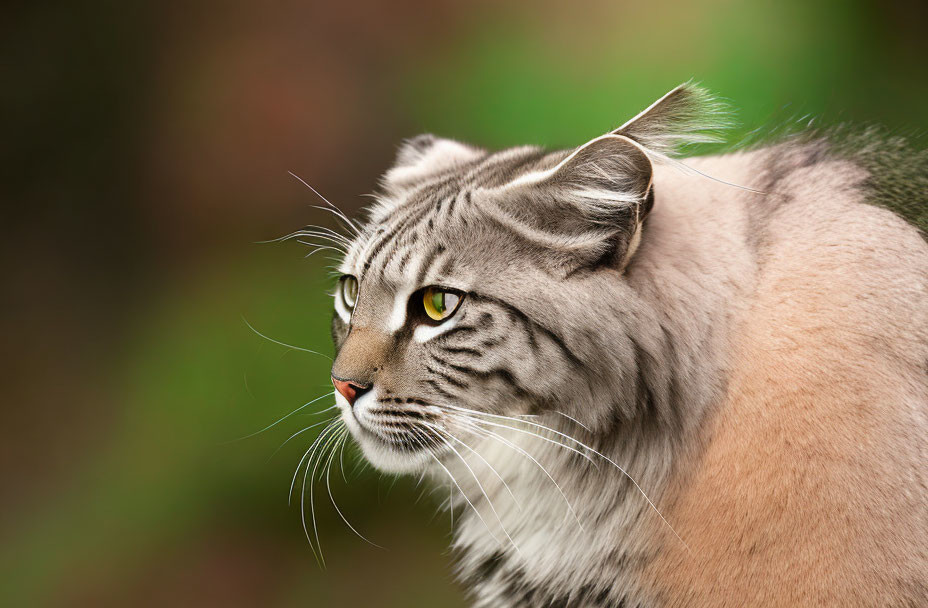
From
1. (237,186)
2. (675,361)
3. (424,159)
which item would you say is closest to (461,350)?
(675,361)

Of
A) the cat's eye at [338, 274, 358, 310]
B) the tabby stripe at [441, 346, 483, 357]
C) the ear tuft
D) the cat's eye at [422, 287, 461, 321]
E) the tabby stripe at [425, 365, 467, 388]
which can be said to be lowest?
the tabby stripe at [425, 365, 467, 388]

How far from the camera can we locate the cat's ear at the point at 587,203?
0.95 m

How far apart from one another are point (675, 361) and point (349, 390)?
0.46 meters

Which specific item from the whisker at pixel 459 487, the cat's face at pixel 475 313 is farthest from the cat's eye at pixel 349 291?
the whisker at pixel 459 487

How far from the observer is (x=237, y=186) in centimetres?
263

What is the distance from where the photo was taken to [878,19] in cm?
226

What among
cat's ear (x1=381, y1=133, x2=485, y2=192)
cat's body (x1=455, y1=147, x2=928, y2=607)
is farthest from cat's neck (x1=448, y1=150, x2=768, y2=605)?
cat's ear (x1=381, y1=133, x2=485, y2=192)

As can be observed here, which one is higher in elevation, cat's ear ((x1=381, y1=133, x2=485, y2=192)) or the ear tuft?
the ear tuft

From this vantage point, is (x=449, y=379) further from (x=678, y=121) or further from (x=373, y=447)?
(x=678, y=121)

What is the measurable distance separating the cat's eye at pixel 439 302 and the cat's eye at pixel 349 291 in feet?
0.71

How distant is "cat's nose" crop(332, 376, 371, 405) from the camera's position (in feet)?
3.62

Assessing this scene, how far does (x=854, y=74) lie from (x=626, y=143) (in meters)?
1.62

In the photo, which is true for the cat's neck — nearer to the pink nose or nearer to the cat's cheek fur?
the cat's cheek fur

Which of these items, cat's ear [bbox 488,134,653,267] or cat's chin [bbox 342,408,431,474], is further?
cat's chin [bbox 342,408,431,474]
